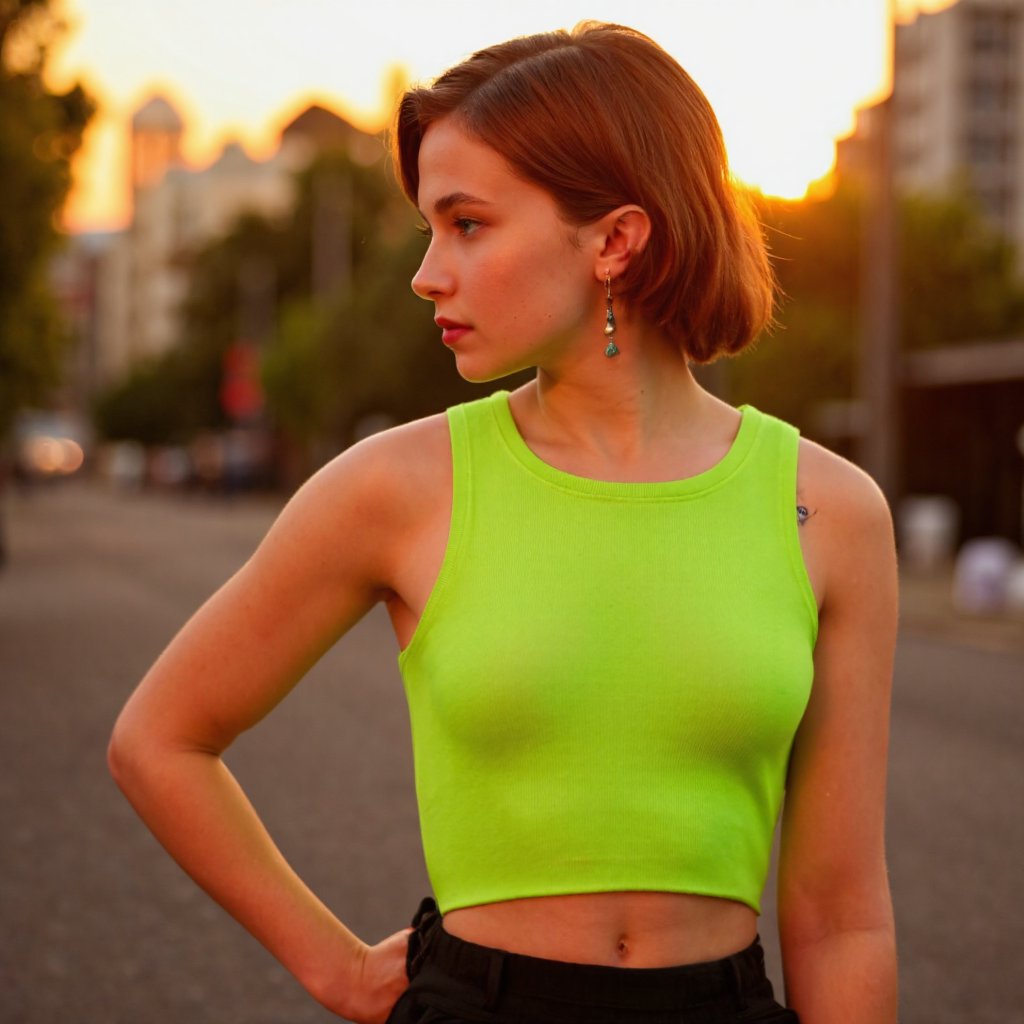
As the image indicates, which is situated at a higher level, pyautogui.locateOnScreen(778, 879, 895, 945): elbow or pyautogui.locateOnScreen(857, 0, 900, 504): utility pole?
pyautogui.locateOnScreen(778, 879, 895, 945): elbow

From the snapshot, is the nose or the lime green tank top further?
the nose

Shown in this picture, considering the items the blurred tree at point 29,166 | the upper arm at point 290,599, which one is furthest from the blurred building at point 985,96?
the upper arm at point 290,599

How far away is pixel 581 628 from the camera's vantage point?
67.4 inches

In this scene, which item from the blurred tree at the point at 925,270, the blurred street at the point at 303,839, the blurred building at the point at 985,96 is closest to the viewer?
the blurred street at the point at 303,839

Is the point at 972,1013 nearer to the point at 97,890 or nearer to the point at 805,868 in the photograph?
the point at 97,890

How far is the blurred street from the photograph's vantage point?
16.9 ft

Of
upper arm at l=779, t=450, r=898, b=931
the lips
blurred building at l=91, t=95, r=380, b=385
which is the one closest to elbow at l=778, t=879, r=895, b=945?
upper arm at l=779, t=450, r=898, b=931

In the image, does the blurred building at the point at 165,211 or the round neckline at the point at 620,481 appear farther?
the blurred building at the point at 165,211

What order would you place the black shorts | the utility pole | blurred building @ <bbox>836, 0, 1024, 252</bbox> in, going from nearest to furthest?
the black shorts → the utility pole → blurred building @ <bbox>836, 0, 1024, 252</bbox>

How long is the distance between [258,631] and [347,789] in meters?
6.60

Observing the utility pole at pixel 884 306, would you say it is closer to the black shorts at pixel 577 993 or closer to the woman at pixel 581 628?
the woman at pixel 581 628

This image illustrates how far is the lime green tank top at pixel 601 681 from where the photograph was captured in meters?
1.70

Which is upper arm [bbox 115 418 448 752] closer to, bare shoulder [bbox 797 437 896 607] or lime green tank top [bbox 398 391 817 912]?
lime green tank top [bbox 398 391 817 912]

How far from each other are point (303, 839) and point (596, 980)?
5565 millimetres
